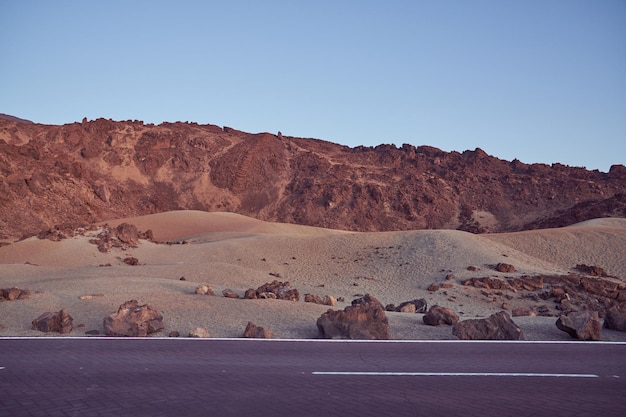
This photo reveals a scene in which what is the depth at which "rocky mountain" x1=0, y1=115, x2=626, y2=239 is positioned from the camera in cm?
6288

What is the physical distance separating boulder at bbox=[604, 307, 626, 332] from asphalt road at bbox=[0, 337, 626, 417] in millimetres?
2646

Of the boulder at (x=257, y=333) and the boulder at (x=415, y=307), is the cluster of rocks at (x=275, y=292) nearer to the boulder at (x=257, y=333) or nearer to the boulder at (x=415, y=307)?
the boulder at (x=415, y=307)

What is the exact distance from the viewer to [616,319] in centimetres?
1446

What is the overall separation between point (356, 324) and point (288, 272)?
17227 millimetres

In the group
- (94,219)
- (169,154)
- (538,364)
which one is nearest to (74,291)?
(538,364)

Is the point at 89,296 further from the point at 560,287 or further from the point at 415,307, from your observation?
the point at 560,287

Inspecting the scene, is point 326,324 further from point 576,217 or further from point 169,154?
point 169,154

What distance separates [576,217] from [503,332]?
48102 mm

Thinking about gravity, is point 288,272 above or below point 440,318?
above

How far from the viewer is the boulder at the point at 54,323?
13352 millimetres

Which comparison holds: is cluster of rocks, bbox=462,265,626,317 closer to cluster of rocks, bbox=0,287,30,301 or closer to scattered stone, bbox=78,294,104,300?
scattered stone, bbox=78,294,104,300

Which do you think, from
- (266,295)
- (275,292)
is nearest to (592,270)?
(275,292)

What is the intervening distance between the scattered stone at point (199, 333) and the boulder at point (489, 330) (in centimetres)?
510

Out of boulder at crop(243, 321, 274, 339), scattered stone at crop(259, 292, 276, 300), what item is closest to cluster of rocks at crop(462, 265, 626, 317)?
scattered stone at crop(259, 292, 276, 300)
